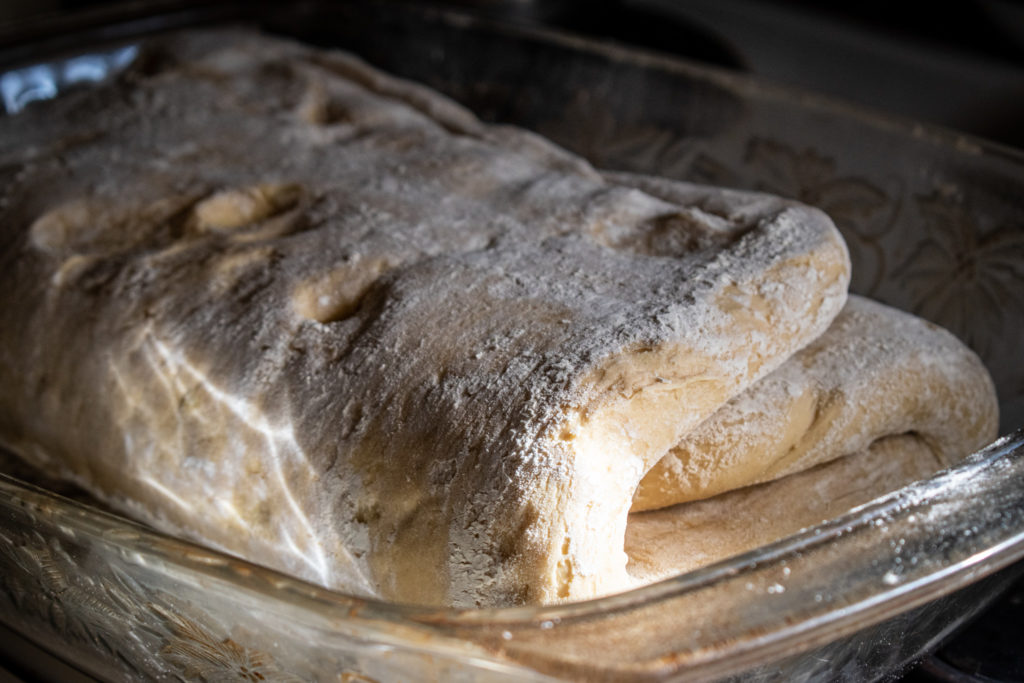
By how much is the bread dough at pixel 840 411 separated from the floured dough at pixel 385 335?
0.03 meters

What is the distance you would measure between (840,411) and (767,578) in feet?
0.92

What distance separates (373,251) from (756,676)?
0.42 meters

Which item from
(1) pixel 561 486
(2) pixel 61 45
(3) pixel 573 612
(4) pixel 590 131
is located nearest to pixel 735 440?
(1) pixel 561 486

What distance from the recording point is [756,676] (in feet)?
1.67

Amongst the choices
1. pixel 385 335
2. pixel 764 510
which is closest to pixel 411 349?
pixel 385 335

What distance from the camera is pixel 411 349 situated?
0.66 m

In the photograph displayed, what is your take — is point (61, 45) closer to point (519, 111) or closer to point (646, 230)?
point (519, 111)

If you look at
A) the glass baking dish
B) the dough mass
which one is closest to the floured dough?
the dough mass

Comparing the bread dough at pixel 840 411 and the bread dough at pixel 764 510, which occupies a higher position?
the bread dough at pixel 840 411

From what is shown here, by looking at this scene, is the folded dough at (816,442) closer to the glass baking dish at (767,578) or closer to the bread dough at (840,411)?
the bread dough at (840,411)

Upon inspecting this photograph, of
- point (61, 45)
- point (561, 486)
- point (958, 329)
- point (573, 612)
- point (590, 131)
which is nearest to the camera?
point (573, 612)

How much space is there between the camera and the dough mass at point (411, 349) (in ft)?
1.93

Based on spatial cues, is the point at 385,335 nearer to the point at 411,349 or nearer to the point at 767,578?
the point at 411,349

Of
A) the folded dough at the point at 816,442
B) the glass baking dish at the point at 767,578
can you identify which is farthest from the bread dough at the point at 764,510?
the glass baking dish at the point at 767,578
